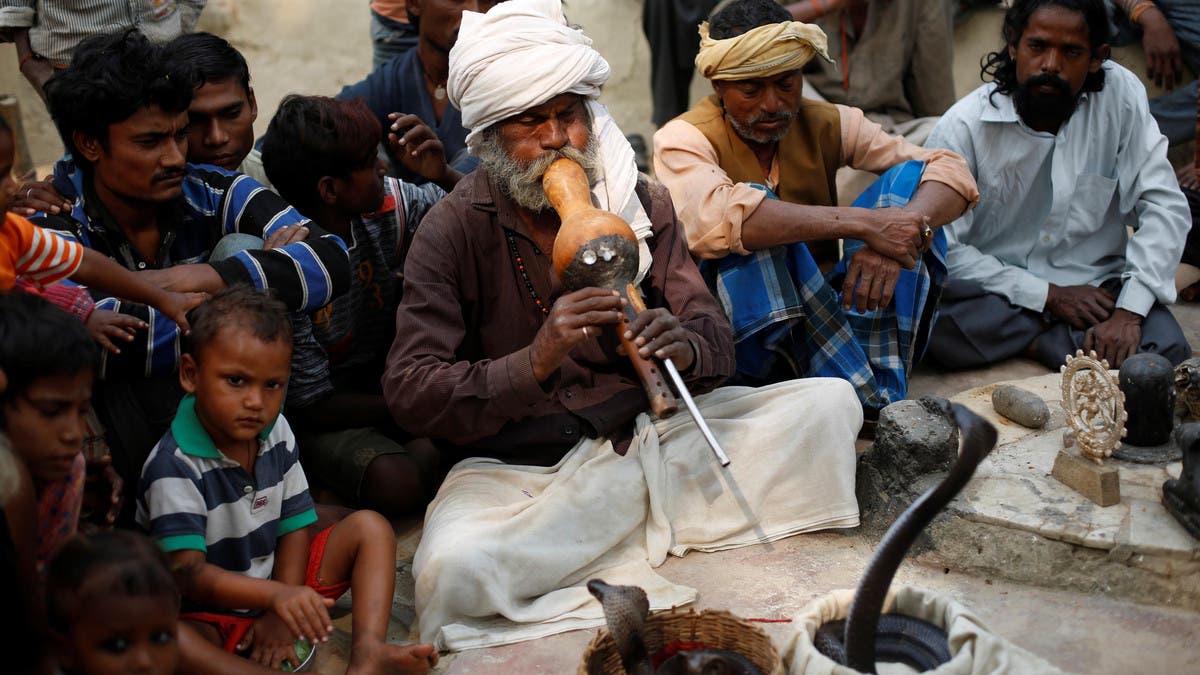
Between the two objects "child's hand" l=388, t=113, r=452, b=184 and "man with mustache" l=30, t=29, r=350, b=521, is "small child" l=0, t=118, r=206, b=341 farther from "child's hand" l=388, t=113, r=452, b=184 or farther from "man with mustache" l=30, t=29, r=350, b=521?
"child's hand" l=388, t=113, r=452, b=184

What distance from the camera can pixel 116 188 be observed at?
11.3ft

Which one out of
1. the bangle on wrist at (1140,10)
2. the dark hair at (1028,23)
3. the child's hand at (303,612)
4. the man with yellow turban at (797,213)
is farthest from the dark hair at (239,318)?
the bangle on wrist at (1140,10)

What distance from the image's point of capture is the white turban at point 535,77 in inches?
139

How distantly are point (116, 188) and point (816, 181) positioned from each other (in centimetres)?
243

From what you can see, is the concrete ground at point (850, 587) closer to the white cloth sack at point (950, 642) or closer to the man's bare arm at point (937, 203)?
the white cloth sack at point (950, 642)

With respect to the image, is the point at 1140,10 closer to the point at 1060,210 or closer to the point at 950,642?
the point at 1060,210

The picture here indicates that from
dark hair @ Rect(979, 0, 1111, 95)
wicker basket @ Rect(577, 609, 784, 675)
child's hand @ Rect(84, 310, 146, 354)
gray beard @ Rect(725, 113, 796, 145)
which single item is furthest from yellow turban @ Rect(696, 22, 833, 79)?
child's hand @ Rect(84, 310, 146, 354)

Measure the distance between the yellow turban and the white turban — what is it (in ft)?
2.46

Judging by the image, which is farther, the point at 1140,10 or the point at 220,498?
the point at 1140,10

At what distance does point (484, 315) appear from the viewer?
12.3 ft

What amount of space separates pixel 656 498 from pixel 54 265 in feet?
5.67

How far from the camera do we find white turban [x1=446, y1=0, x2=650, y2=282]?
11.6 ft

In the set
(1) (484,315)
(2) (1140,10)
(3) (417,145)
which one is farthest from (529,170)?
(2) (1140,10)

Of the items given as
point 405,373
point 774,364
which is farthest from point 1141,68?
point 405,373
